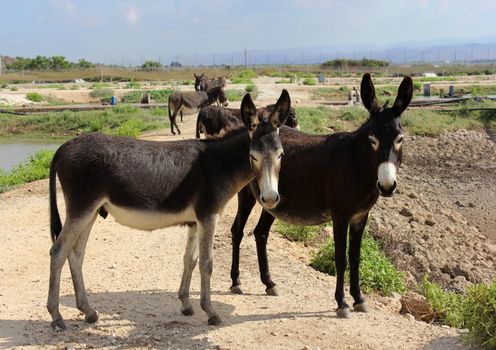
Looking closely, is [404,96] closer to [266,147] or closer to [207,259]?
[266,147]

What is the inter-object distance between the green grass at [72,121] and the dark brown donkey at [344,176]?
2288 centimetres

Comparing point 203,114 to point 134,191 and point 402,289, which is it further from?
point 134,191

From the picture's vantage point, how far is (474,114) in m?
32.7

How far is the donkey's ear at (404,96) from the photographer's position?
22.9 ft

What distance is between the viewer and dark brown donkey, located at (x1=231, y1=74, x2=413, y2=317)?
6.82 metres

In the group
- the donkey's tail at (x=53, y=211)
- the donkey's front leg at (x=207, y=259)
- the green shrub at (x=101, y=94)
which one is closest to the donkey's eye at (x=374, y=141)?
the donkey's front leg at (x=207, y=259)

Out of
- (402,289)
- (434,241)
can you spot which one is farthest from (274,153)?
(434,241)

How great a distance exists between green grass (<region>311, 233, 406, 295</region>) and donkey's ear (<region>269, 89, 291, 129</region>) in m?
3.35

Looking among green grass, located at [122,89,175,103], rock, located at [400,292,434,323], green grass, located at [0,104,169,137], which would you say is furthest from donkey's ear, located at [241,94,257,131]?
green grass, located at [122,89,175,103]

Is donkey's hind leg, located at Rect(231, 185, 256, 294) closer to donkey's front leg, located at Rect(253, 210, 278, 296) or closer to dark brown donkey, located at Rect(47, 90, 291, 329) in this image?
donkey's front leg, located at Rect(253, 210, 278, 296)

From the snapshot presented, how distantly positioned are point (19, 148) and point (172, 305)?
23311 mm

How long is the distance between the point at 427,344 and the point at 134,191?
3.29 m

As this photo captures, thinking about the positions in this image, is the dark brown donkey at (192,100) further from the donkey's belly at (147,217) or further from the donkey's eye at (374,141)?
the donkey's eye at (374,141)

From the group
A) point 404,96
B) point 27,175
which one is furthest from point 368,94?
point 27,175
